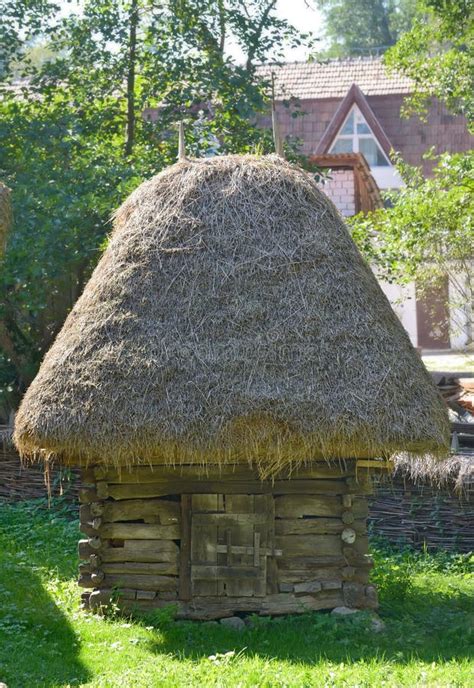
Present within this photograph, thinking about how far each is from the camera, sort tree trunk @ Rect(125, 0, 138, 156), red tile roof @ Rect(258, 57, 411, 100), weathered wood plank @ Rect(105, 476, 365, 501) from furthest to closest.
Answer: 1. red tile roof @ Rect(258, 57, 411, 100)
2. tree trunk @ Rect(125, 0, 138, 156)
3. weathered wood plank @ Rect(105, 476, 365, 501)

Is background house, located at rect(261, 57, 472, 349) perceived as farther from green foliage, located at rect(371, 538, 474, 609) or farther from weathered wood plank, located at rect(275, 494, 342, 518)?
weathered wood plank, located at rect(275, 494, 342, 518)

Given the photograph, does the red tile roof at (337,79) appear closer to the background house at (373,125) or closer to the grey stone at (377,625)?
the background house at (373,125)

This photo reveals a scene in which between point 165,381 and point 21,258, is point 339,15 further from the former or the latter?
point 165,381

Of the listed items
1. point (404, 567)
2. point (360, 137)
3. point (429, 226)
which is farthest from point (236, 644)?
point (360, 137)

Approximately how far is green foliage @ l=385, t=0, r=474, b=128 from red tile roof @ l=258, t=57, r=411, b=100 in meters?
15.3

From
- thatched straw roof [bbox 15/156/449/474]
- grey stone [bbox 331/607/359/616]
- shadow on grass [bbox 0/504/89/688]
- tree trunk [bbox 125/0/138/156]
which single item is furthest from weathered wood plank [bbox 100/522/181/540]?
tree trunk [bbox 125/0/138/156]

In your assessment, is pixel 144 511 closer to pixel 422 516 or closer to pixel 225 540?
pixel 225 540

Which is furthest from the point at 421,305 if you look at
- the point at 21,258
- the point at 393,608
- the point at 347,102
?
the point at 393,608

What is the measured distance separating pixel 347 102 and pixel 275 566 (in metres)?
24.1

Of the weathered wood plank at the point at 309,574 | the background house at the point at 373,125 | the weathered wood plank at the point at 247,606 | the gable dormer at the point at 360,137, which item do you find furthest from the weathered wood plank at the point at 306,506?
the gable dormer at the point at 360,137

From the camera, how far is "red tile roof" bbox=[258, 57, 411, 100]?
33.8 meters

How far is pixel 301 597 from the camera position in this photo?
33.5ft

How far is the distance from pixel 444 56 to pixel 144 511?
1047 centimetres

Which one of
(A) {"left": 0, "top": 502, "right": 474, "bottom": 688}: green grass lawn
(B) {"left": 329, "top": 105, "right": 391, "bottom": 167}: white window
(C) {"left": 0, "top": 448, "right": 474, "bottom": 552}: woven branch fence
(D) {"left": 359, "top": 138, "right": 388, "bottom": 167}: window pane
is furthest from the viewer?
(D) {"left": 359, "top": 138, "right": 388, "bottom": 167}: window pane
